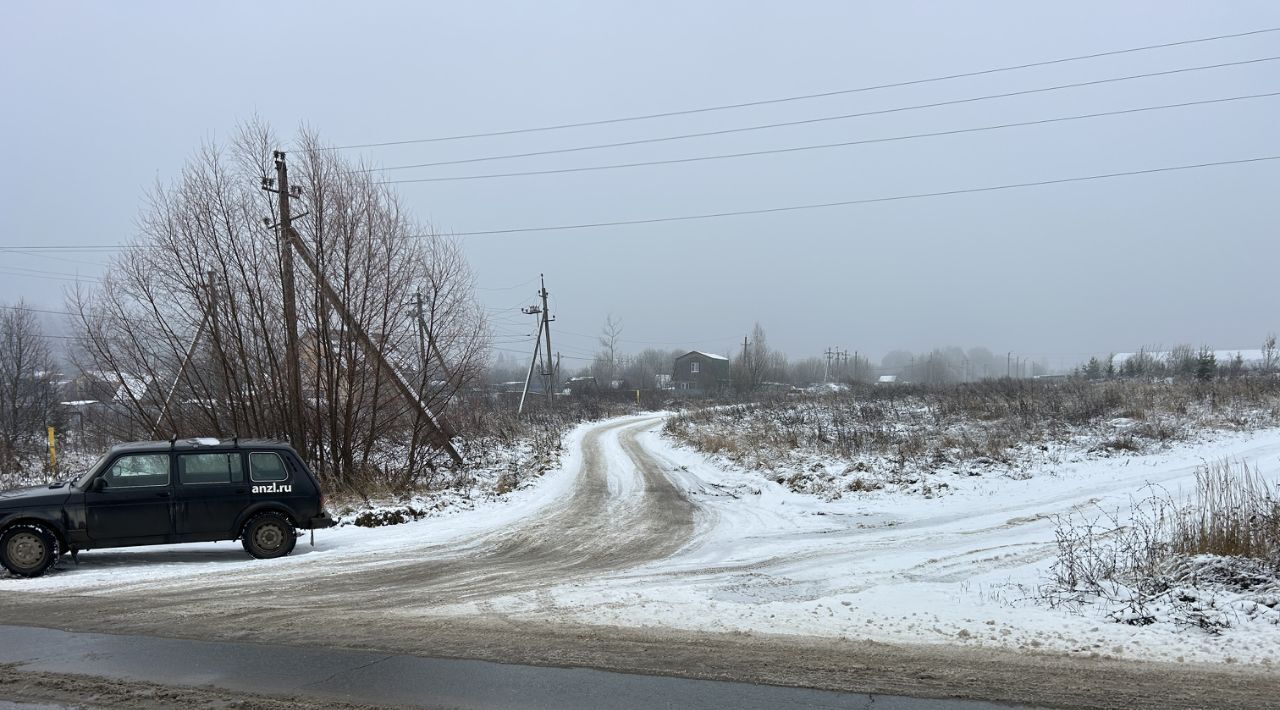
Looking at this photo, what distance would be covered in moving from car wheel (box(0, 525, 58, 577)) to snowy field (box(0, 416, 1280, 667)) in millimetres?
232

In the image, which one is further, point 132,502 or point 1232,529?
point 132,502

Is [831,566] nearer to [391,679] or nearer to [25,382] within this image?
[391,679]

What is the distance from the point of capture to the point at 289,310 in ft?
62.5

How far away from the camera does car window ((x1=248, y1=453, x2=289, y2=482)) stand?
37.9 feet

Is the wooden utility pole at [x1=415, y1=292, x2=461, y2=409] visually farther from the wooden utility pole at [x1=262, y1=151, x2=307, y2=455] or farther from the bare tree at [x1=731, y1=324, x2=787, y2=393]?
the bare tree at [x1=731, y1=324, x2=787, y2=393]

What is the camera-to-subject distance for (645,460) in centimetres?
2555

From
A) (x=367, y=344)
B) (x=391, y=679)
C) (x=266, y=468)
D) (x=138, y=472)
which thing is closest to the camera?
(x=391, y=679)

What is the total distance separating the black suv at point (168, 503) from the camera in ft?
33.2

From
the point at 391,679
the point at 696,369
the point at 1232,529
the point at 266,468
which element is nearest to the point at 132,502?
the point at 266,468

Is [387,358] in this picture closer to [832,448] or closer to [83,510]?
[83,510]

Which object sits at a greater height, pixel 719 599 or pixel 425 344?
pixel 425 344

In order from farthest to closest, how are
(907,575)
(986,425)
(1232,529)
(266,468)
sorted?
(986,425) → (266,468) → (907,575) → (1232,529)

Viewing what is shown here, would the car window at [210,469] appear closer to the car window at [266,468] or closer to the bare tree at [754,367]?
the car window at [266,468]

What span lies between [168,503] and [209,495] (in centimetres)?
51
